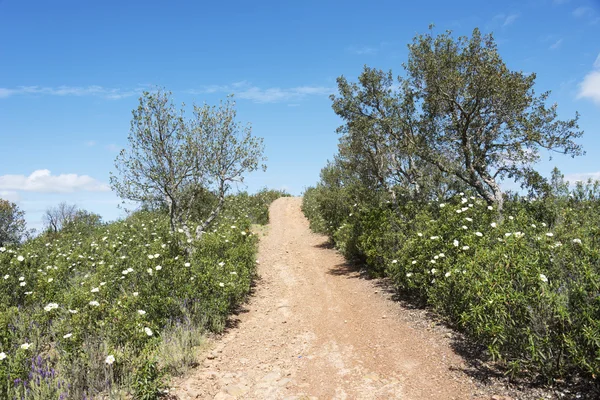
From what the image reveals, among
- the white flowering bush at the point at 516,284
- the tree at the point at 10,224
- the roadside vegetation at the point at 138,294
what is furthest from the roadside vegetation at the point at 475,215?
the tree at the point at 10,224

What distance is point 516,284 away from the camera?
16.6 ft

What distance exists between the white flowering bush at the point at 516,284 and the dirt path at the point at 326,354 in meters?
0.80

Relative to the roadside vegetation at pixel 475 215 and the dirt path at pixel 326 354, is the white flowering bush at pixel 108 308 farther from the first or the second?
the roadside vegetation at pixel 475 215

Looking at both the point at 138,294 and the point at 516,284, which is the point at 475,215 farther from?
the point at 138,294

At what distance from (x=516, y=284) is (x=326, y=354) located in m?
3.34

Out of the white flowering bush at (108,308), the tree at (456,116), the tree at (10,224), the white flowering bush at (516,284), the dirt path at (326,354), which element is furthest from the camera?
the tree at (10,224)

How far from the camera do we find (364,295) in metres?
9.94

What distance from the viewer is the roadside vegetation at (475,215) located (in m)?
4.59

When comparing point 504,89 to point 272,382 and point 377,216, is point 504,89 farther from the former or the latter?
point 272,382

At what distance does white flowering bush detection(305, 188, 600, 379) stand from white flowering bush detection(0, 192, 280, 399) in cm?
449

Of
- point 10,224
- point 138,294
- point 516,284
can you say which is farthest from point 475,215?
point 10,224

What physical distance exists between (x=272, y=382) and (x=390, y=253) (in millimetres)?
5682

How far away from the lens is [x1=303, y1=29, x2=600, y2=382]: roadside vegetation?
4.59 m

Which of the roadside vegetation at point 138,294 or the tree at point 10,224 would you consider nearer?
the roadside vegetation at point 138,294
